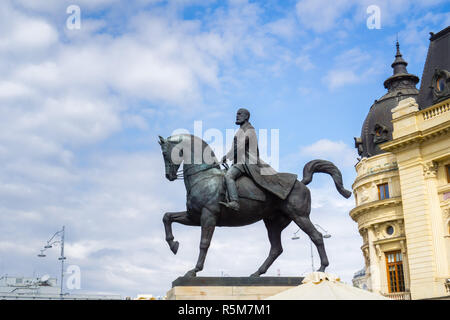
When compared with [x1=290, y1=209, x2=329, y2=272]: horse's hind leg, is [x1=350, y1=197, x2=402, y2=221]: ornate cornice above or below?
above

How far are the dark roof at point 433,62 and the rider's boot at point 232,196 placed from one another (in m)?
35.1

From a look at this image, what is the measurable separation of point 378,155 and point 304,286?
150 feet

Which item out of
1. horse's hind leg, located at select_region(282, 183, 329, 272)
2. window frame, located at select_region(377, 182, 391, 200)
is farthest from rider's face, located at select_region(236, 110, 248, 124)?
window frame, located at select_region(377, 182, 391, 200)

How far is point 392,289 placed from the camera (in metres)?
50.6

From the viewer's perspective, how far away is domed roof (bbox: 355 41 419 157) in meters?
56.4

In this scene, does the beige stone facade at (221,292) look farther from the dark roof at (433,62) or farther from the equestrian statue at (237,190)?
the dark roof at (433,62)

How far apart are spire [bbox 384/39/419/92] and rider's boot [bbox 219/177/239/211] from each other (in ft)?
161

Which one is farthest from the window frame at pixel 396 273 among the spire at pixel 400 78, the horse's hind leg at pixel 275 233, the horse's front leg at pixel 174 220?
the horse's front leg at pixel 174 220

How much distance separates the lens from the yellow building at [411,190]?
137 ft

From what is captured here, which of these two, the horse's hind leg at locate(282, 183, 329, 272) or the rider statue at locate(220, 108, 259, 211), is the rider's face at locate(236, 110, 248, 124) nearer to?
the rider statue at locate(220, 108, 259, 211)

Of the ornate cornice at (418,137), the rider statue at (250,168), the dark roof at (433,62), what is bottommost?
the rider statue at (250,168)

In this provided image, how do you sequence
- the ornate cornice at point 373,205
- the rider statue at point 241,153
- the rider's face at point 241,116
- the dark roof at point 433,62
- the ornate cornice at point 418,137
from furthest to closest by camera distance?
the ornate cornice at point 373,205 < the dark roof at point 433,62 < the ornate cornice at point 418,137 < the rider's face at point 241,116 < the rider statue at point 241,153

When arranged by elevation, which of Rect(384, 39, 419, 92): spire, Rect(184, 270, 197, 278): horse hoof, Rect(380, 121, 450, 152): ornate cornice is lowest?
Rect(184, 270, 197, 278): horse hoof

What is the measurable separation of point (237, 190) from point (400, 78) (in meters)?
49.2
